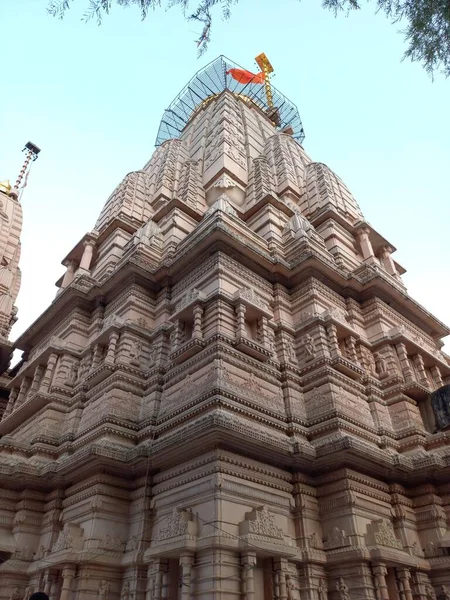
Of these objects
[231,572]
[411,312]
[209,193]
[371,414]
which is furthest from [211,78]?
[231,572]

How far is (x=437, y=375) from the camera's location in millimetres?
17344

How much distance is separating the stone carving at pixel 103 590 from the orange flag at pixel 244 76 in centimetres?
3863

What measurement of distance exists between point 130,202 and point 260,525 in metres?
18.1

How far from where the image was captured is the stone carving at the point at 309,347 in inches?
573

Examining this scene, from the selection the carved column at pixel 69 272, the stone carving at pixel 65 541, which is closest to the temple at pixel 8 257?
the carved column at pixel 69 272

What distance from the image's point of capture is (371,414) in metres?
14.4

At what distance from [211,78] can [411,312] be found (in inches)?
1187

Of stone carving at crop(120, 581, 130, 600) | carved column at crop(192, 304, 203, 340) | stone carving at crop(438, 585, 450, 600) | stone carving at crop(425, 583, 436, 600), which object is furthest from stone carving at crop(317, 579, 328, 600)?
carved column at crop(192, 304, 203, 340)

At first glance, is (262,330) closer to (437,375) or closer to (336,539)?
(336,539)

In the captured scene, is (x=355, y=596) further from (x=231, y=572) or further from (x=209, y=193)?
(x=209, y=193)

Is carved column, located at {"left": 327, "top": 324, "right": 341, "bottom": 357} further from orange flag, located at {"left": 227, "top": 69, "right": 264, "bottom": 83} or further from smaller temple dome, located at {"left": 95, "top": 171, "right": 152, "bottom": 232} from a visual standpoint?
orange flag, located at {"left": 227, "top": 69, "right": 264, "bottom": 83}

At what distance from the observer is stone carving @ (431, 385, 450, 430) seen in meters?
14.1

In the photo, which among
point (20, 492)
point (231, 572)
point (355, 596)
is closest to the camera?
point (231, 572)

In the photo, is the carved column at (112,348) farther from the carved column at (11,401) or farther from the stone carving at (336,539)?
the stone carving at (336,539)
